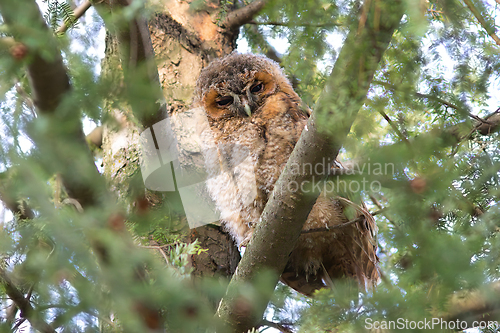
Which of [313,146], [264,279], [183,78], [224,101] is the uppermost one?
[183,78]

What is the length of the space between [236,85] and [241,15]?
0.69m

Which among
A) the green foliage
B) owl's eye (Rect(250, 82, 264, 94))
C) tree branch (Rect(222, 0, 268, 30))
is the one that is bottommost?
the green foliage

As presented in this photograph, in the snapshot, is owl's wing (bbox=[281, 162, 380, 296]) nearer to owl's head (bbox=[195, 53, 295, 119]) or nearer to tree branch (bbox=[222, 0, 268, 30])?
owl's head (bbox=[195, 53, 295, 119])

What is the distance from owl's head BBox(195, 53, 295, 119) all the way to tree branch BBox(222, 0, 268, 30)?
367 mm

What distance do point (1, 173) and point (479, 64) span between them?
78.9 inches

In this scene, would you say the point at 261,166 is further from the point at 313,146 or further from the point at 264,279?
the point at 264,279

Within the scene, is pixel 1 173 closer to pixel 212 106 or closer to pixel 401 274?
pixel 401 274

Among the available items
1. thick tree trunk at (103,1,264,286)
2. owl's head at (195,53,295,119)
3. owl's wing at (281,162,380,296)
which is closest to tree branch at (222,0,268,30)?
thick tree trunk at (103,1,264,286)

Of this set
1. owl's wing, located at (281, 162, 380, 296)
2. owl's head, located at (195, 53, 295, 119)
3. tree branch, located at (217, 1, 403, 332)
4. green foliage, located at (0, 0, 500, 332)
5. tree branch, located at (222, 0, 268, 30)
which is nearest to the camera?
green foliage, located at (0, 0, 500, 332)

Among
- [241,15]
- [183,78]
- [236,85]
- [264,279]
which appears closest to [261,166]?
[236,85]

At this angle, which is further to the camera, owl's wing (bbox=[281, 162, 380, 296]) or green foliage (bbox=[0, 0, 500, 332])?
owl's wing (bbox=[281, 162, 380, 296])

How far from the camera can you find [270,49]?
3.37m

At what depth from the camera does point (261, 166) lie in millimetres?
2277

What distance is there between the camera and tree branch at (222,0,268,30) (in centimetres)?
285
